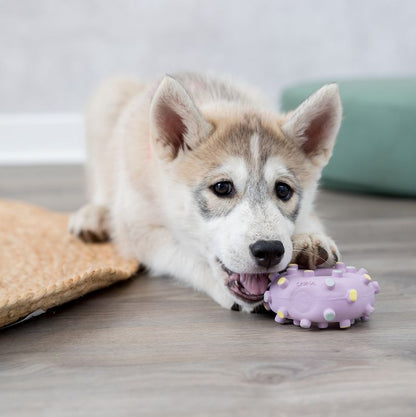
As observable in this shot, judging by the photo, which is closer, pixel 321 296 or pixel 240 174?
pixel 321 296

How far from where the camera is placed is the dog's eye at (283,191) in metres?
1.64

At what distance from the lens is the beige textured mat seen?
155 cm

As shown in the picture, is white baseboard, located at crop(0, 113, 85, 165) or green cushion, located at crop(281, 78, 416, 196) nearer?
green cushion, located at crop(281, 78, 416, 196)

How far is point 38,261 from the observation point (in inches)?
77.2

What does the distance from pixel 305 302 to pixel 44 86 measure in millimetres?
3148

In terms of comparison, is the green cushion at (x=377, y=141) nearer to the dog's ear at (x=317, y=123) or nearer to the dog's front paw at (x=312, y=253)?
the dog's ear at (x=317, y=123)

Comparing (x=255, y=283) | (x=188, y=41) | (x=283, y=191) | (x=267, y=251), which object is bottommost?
(x=255, y=283)

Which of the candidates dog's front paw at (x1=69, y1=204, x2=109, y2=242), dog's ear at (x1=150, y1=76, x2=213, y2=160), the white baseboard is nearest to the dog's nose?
dog's ear at (x1=150, y1=76, x2=213, y2=160)

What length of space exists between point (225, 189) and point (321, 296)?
36cm

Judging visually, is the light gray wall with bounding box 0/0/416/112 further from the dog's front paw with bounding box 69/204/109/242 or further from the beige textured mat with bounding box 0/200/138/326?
the dog's front paw with bounding box 69/204/109/242

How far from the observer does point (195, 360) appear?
4.45 ft

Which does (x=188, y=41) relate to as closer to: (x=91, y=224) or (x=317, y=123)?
(x=91, y=224)

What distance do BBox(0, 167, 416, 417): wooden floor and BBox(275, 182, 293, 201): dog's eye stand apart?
1.01ft

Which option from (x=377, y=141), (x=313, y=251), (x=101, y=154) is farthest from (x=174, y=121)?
(x=377, y=141)
